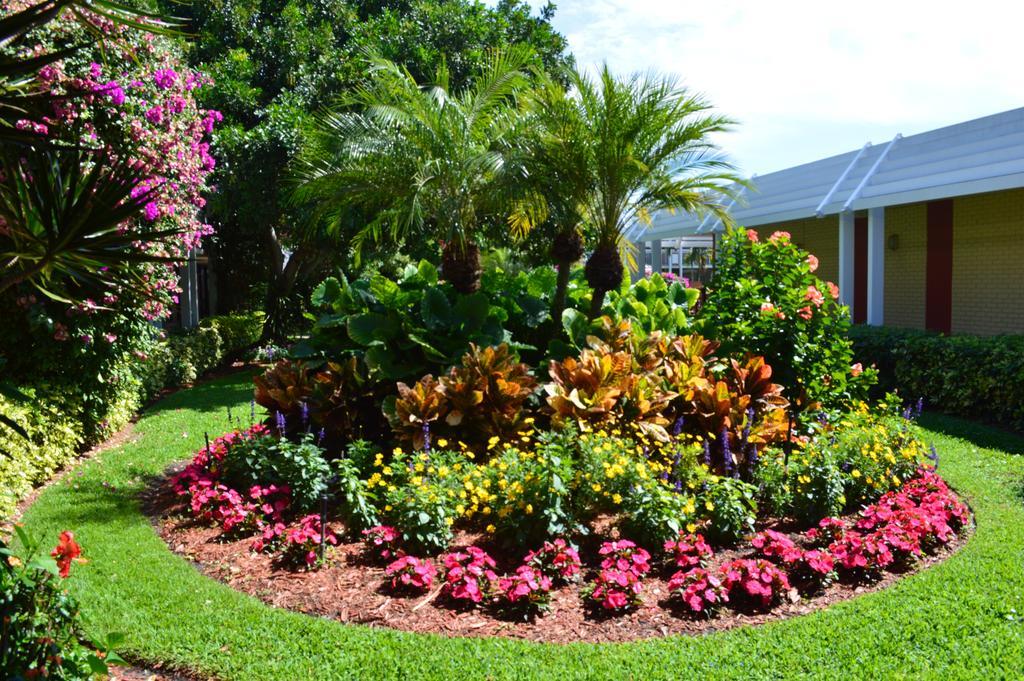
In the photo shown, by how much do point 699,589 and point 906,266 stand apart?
1375cm

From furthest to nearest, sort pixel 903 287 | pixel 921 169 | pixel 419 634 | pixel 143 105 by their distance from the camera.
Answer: pixel 903 287
pixel 921 169
pixel 143 105
pixel 419 634

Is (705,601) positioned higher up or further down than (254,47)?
further down

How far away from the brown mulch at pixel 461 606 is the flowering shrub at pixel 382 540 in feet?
0.28

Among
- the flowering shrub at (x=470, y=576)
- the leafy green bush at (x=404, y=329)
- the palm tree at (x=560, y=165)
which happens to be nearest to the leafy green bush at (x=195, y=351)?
the leafy green bush at (x=404, y=329)

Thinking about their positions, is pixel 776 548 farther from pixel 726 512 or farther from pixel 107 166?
pixel 107 166

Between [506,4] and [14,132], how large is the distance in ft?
52.1

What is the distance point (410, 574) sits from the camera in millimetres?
4469

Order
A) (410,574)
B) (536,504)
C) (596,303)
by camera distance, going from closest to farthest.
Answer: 1. (410,574)
2. (536,504)
3. (596,303)

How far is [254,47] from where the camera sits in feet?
54.1

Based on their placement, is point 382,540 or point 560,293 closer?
point 382,540

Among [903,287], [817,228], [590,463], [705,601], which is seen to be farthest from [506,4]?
[705,601]

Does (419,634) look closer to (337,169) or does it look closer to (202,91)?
(337,169)

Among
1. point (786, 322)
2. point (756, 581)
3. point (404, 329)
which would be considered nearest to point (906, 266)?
point (786, 322)

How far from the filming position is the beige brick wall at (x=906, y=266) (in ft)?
50.0
